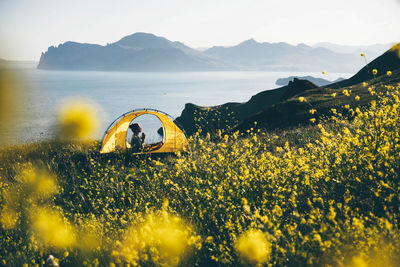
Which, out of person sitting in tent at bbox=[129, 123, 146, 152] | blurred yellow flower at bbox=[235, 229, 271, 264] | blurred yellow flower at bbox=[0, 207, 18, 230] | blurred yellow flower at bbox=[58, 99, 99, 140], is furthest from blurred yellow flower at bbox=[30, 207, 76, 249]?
blurred yellow flower at bbox=[58, 99, 99, 140]

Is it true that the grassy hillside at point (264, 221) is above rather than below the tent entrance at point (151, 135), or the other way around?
above

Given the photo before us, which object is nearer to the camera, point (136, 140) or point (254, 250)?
point (254, 250)

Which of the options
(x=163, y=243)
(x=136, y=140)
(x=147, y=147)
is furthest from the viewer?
(x=147, y=147)

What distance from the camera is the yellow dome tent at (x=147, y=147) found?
44.6ft

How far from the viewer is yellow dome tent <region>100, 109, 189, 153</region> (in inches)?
535

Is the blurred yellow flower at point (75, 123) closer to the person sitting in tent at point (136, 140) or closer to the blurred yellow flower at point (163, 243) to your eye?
the person sitting in tent at point (136, 140)

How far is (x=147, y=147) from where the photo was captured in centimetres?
1388

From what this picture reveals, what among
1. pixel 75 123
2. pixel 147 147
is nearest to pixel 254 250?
pixel 147 147

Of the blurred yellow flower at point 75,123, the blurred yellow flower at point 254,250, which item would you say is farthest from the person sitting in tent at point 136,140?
the blurred yellow flower at point 254,250

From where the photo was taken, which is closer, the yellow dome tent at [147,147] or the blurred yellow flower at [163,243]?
the blurred yellow flower at [163,243]

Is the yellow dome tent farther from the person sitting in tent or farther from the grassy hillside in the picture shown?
the grassy hillside

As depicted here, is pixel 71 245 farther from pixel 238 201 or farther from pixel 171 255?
pixel 238 201

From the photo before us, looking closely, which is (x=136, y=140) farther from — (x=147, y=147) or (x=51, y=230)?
(x=51, y=230)

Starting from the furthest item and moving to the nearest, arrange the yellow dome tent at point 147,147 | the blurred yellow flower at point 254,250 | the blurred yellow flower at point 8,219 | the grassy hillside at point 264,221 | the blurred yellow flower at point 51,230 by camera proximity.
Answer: the yellow dome tent at point 147,147 < the blurred yellow flower at point 8,219 < the blurred yellow flower at point 51,230 < the grassy hillside at point 264,221 < the blurred yellow flower at point 254,250
